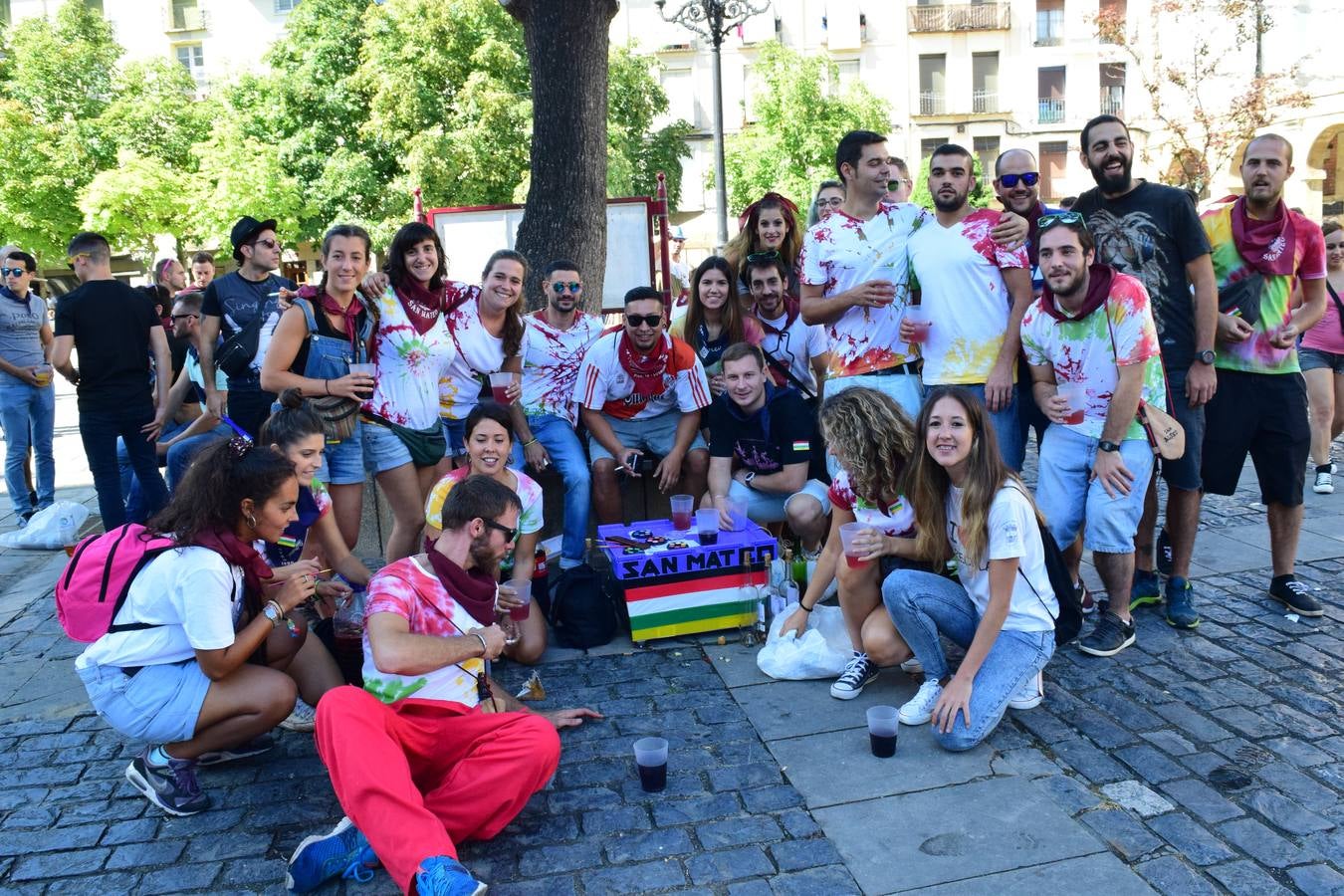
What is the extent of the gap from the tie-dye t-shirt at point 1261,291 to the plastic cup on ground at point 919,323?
1366 millimetres

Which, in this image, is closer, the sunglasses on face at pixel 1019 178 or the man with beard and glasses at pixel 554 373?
the sunglasses on face at pixel 1019 178

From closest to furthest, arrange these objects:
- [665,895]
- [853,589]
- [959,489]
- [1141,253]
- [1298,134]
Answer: [665,895]
[959,489]
[853,589]
[1141,253]
[1298,134]

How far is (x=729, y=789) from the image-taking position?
11.5 ft

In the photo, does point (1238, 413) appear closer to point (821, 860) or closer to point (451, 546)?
point (821, 860)

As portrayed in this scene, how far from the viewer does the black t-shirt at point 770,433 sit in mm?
5414

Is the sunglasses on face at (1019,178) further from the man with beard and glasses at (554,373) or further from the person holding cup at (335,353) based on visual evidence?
the person holding cup at (335,353)

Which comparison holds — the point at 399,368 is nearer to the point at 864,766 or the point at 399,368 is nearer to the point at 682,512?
the point at 682,512

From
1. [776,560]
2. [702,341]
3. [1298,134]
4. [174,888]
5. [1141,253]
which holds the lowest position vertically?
[174,888]

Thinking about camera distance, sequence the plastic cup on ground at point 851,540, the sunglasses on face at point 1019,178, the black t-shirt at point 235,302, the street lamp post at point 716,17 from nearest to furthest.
→ 1. the plastic cup on ground at point 851,540
2. the sunglasses on face at point 1019,178
3. the black t-shirt at point 235,302
4. the street lamp post at point 716,17

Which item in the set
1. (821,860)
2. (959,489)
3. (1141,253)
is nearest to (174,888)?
(821,860)

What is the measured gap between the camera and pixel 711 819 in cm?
333

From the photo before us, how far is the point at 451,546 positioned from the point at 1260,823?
2.60 m

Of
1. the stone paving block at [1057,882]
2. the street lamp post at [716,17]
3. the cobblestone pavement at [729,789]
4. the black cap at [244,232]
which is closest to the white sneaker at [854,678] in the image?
the cobblestone pavement at [729,789]

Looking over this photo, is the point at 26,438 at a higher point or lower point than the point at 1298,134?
lower
